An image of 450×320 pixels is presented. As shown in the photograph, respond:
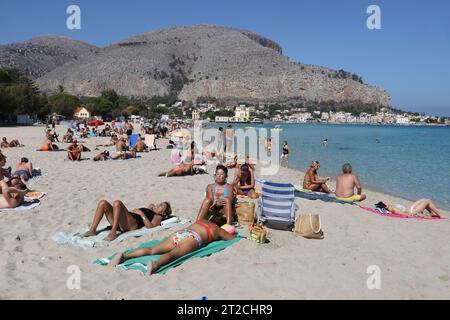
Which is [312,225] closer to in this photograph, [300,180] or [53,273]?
[53,273]

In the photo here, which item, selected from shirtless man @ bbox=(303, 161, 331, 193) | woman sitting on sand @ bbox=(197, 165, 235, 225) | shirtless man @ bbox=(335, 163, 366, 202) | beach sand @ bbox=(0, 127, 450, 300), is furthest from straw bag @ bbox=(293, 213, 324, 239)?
shirtless man @ bbox=(303, 161, 331, 193)

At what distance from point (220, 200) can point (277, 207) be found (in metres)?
0.90

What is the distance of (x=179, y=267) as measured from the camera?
390 centimetres

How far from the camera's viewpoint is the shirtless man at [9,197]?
5.58 m

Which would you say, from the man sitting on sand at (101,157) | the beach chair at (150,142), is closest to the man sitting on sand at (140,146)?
the beach chair at (150,142)

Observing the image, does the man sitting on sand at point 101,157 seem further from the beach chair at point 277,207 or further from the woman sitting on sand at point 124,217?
the beach chair at point 277,207

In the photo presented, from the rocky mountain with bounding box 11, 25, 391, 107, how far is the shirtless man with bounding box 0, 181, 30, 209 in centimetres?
14240

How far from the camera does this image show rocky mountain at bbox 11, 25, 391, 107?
14825 cm

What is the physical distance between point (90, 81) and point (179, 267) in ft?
498

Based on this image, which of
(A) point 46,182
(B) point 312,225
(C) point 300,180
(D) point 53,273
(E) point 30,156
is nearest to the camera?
(D) point 53,273

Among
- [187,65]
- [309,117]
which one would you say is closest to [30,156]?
[309,117]

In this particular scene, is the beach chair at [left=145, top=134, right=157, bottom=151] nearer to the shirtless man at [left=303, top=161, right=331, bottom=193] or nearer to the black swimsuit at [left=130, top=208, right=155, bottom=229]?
the shirtless man at [left=303, top=161, right=331, bottom=193]

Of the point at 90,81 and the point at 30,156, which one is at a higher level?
the point at 90,81
